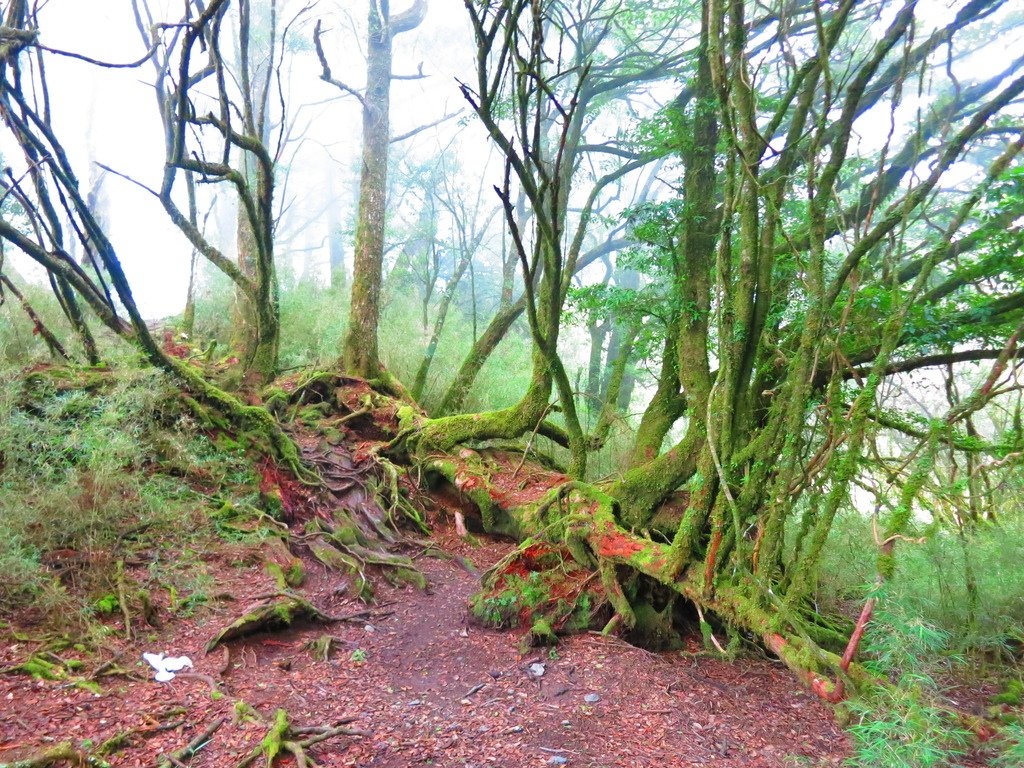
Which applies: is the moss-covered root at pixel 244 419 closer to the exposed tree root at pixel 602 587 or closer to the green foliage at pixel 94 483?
the green foliage at pixel 94 483

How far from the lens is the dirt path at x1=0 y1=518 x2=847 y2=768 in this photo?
2641 millimetres

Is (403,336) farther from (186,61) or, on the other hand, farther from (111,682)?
(111,682)

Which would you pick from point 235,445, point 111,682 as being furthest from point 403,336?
point 111,682

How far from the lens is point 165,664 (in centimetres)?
309

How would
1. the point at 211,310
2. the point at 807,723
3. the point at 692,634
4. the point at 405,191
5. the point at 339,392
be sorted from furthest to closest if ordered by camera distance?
1. the point at 405,191
2. the point at 211,310
3. the point at 339,392
4. the point at 692,634
5. the point at 807,723

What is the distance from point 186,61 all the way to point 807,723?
6.64 meters

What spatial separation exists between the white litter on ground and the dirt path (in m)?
0.05

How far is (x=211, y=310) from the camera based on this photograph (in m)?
10.4

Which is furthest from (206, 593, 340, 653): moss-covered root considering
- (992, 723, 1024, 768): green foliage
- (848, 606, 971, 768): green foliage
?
(992, 723, 1024, 768): green foliage

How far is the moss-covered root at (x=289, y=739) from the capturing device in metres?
2.56

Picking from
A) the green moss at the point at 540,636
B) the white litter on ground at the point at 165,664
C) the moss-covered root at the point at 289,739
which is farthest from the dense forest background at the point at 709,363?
the moss-covered root at the point at 289,739

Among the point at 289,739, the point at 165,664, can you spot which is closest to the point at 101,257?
the point at 165,664

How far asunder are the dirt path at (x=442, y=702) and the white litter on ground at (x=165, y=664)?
5 centimetres

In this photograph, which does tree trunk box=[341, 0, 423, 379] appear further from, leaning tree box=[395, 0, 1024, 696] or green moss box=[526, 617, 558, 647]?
green moss box=[526, 617, 558, 647]
